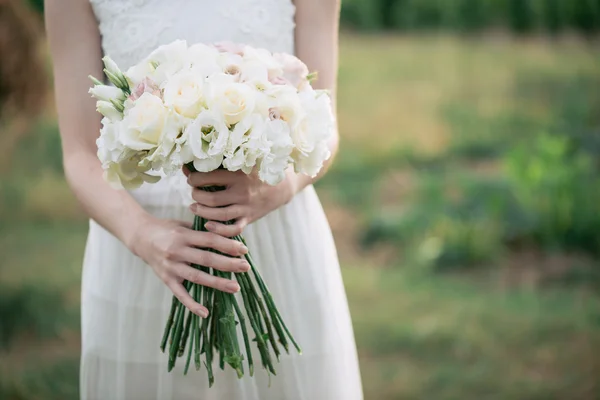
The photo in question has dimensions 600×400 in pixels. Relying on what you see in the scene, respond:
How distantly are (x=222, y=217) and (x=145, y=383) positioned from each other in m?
0.54

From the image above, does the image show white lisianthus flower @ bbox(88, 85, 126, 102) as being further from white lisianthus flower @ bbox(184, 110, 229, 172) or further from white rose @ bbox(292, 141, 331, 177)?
white rose @ bbox(292, 141, 331, 177)

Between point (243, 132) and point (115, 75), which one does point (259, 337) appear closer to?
point (243, 132)

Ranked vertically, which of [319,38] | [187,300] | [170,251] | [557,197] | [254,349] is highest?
[557,197]

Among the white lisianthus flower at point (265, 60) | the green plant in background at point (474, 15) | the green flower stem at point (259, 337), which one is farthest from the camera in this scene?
the green plant in background at point (474, 15)

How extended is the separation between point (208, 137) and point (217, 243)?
0.24m

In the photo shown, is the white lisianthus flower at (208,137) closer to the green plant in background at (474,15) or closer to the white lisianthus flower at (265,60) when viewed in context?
the white lisianthus flower at (265,60)

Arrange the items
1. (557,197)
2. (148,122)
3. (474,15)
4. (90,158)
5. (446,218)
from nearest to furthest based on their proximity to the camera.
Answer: (148,122)
(90,158)
(557,197)
(446,218)
(474,15)

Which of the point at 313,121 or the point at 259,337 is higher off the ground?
the point at 313,121

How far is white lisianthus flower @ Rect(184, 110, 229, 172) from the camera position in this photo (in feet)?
5.31

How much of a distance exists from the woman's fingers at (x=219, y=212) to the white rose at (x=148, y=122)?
207 millimetres

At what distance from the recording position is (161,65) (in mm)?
1711

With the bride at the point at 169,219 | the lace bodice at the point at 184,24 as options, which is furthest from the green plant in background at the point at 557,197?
the lace bodice at the point at 184,24

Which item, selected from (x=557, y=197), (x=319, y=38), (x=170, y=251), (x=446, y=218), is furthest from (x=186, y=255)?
(x=557, y=197)

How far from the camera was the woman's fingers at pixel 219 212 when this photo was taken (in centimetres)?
178
